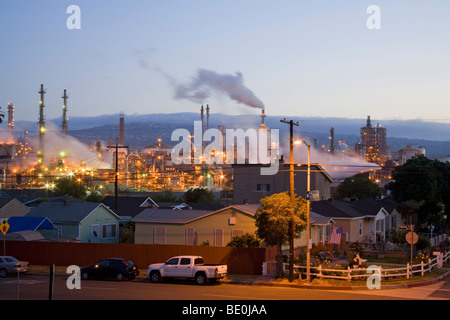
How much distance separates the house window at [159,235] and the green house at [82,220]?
30.6 feet

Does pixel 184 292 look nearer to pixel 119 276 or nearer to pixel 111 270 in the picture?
pixel 119 276

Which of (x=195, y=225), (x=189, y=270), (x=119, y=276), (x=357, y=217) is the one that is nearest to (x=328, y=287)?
(x=189, y=270)

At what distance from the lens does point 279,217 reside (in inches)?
1332

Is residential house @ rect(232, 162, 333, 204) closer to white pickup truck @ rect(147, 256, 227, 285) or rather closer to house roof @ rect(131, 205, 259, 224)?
house roof @ rect(131, 205, 259, 224)

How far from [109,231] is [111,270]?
24590mm

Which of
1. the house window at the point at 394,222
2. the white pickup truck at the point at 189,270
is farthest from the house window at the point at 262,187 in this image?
the white pickup truck at the point at 189,270

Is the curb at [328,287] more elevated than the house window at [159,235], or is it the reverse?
the house window at [159,235]

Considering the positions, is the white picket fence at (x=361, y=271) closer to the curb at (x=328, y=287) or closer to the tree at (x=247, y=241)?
the curb at (x=328, y=287)

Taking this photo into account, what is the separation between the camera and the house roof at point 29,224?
51.9 meters

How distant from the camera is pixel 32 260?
4403 centimetres
